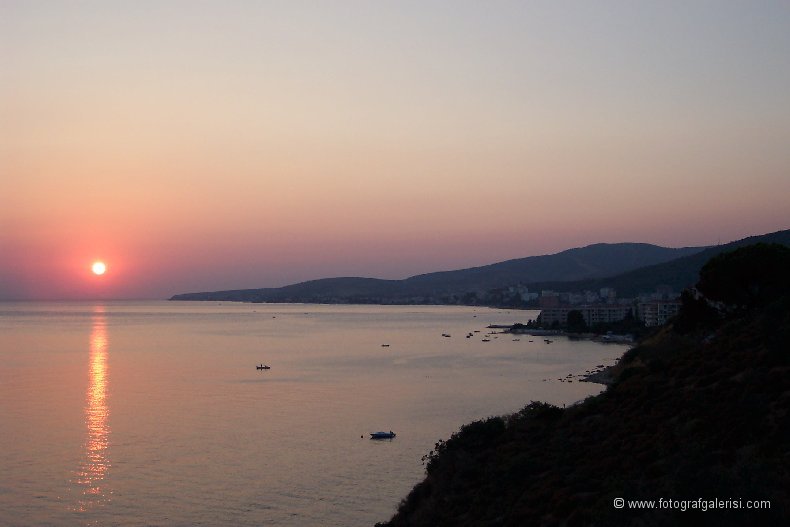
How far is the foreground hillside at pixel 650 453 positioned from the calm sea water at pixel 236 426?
5.95m

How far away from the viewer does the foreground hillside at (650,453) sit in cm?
1212

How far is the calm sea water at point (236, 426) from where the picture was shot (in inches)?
1158

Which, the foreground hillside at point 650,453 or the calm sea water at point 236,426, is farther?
the calm sea water at point 236,426

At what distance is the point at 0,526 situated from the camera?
27000mm

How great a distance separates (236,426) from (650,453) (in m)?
31.3

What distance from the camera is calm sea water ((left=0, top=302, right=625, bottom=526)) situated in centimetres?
2942

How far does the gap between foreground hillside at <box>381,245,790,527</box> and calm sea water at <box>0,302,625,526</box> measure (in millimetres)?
5951

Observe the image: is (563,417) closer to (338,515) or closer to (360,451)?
(338,515)

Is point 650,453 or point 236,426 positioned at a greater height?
point 650,453

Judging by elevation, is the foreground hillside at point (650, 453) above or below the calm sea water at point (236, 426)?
above

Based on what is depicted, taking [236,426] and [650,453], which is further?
[236,426]

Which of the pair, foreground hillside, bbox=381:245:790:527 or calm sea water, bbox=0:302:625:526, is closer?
foreground hillside, bbox=381:245:790:527

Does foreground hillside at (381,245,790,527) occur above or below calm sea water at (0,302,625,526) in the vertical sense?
above

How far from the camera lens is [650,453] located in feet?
57.6
